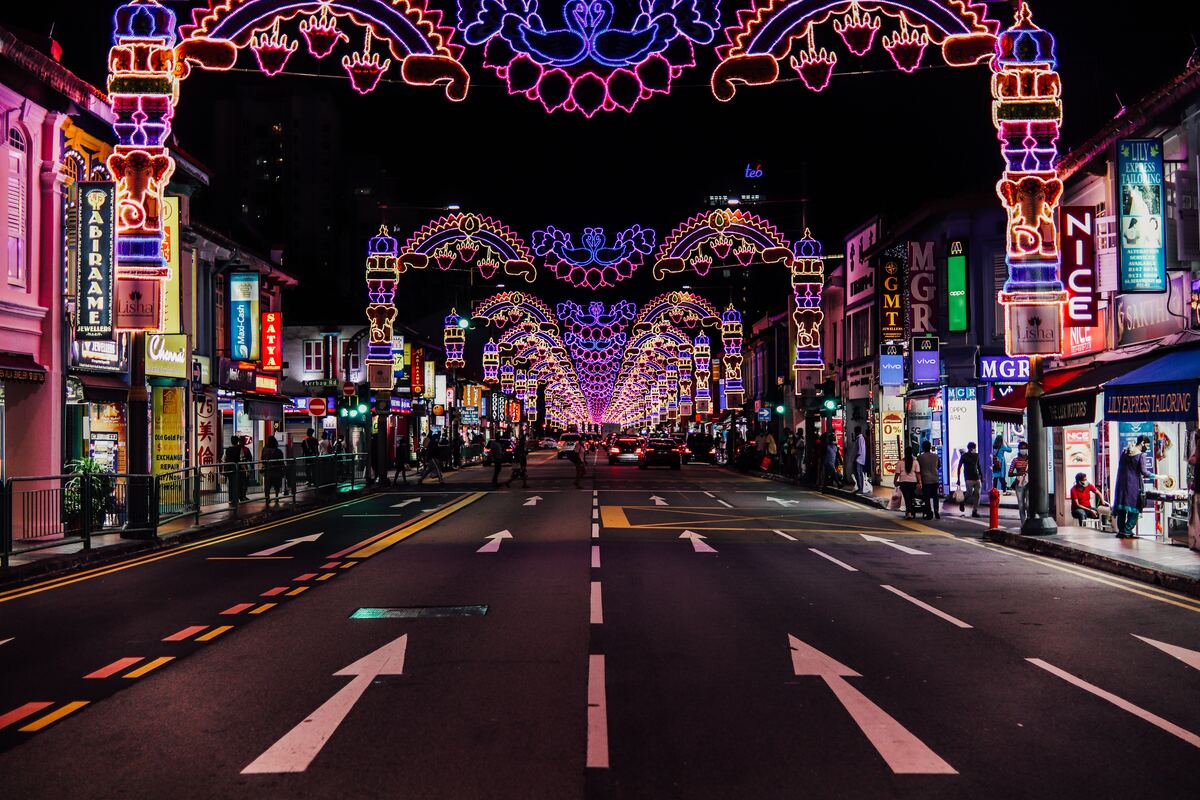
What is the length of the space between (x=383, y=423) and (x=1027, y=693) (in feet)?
114

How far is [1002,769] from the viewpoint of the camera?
21.1 ft

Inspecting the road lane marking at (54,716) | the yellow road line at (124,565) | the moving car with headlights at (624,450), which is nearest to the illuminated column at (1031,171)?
the yellow road line at (124,565)

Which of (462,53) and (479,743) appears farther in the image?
(462,53)

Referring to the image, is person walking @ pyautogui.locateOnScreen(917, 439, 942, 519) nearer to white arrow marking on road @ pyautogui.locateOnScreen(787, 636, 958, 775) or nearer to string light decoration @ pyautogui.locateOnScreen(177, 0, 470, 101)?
string light decoration @ pyautogui.locateOnScreen(177, 0, 470, 101)

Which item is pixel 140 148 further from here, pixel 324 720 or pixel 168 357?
pixel 324 720

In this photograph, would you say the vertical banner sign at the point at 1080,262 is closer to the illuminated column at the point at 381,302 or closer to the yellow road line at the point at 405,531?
the yellow road line at the point at 405,531

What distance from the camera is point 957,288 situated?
33.7 metres

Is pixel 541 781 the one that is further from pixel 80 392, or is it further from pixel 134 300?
pixel 80 392

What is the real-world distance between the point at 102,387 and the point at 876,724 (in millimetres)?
22652

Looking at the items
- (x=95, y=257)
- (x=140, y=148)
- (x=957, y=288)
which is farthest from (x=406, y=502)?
(x=957, y=288)

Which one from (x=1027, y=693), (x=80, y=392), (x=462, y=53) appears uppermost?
(x=462, y=53)

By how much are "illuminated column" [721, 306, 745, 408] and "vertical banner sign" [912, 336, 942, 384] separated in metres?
22.4

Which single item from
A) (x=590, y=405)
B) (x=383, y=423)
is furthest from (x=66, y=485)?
(x=590, y=405)

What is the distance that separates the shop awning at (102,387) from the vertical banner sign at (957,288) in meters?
23.6
